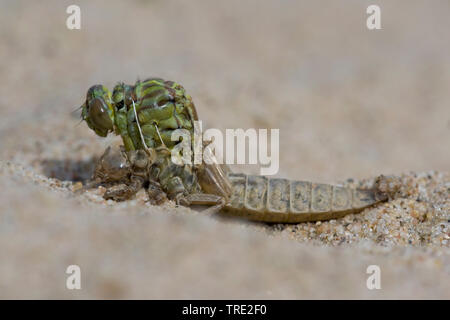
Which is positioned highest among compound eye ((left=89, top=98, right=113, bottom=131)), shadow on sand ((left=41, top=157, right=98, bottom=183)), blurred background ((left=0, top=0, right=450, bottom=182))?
blurred background ((left=0, top=0, right=450, bottom=182))

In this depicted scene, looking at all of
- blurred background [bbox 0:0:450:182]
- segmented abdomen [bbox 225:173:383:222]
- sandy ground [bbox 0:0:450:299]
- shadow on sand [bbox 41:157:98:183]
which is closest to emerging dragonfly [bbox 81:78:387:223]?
segmented abdomen [bbox 225:173:383:222]

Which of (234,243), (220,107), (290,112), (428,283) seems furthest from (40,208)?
(290,112)

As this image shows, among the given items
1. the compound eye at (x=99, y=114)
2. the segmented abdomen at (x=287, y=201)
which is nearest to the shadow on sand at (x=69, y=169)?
the compound eye at (x=99, y=114)

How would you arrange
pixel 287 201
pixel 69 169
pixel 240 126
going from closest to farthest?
pixel 287 201
pixel 69 169
pixel 240 126

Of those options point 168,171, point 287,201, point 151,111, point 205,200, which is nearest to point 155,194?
point 168,171

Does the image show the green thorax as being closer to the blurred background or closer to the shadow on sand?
the shadow on sand

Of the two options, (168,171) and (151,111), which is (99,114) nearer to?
(151,111)
